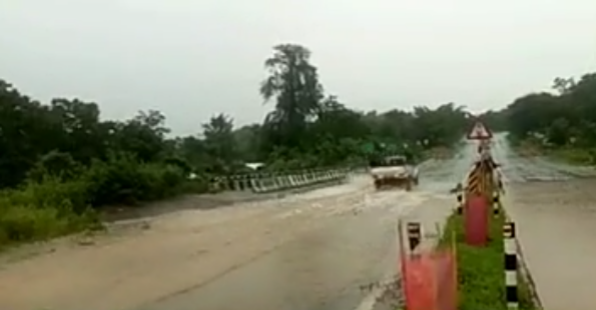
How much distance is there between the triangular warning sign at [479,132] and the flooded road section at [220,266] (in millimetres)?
2946

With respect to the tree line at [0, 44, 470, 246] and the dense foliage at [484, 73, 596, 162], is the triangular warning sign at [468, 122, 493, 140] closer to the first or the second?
the tree line at [0, 44, 470, 246]

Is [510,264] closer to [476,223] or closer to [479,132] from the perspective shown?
[476,223]

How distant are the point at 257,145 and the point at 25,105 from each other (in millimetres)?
43679

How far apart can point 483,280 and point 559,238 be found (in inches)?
303

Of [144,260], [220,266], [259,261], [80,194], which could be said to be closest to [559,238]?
[259,261]

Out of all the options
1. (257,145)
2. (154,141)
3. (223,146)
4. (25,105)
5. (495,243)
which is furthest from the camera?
(257,145)

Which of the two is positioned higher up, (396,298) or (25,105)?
(25,105)

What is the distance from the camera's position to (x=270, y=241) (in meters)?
21.8

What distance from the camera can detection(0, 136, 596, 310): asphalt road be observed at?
13.1 metres

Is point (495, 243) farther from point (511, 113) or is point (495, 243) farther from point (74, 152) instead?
point (511, 113)

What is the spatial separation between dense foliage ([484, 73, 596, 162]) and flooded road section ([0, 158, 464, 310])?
175 feet

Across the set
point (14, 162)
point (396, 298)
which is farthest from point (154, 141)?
point (396, 298)

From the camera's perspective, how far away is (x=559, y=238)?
64.4ft

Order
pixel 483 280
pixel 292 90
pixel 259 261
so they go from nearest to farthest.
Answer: pixel 483 280 → pixel 259 261 → pixel 292 90
